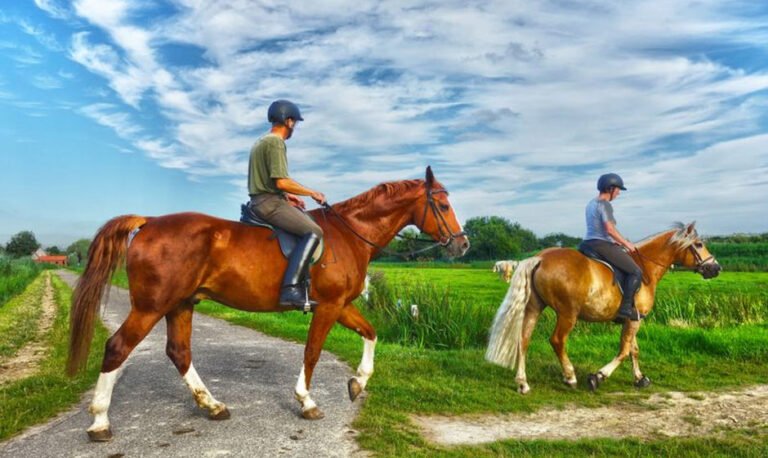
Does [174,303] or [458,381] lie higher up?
[174,303]

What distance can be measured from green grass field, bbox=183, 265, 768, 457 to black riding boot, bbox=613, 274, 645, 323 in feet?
3.43

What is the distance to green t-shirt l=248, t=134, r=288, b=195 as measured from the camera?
217 inches

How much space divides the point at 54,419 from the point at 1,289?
23.4 m

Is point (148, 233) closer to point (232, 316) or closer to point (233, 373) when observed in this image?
point (233, 373)

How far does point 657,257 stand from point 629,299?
1115mm

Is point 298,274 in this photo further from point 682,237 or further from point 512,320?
point 682,237

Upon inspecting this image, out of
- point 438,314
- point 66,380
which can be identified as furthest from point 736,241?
point 66,380

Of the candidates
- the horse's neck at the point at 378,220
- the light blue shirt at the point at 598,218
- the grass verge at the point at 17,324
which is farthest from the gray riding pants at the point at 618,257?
the grass verge at the point at 17,324

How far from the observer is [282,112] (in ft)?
19.0

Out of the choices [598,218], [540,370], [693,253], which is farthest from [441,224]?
[693,253]

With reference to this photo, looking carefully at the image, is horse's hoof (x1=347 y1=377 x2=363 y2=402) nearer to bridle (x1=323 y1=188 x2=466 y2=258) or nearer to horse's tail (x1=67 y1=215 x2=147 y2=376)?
bridle (x1=323 y1=188 x2=466 y2=258)

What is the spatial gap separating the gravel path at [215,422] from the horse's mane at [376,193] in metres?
2.32

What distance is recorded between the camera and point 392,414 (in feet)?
18.7

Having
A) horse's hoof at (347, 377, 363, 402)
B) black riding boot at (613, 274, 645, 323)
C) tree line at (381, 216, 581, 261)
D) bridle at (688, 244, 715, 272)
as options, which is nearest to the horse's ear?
horse's hoof at (347, 377, 363, 402)
